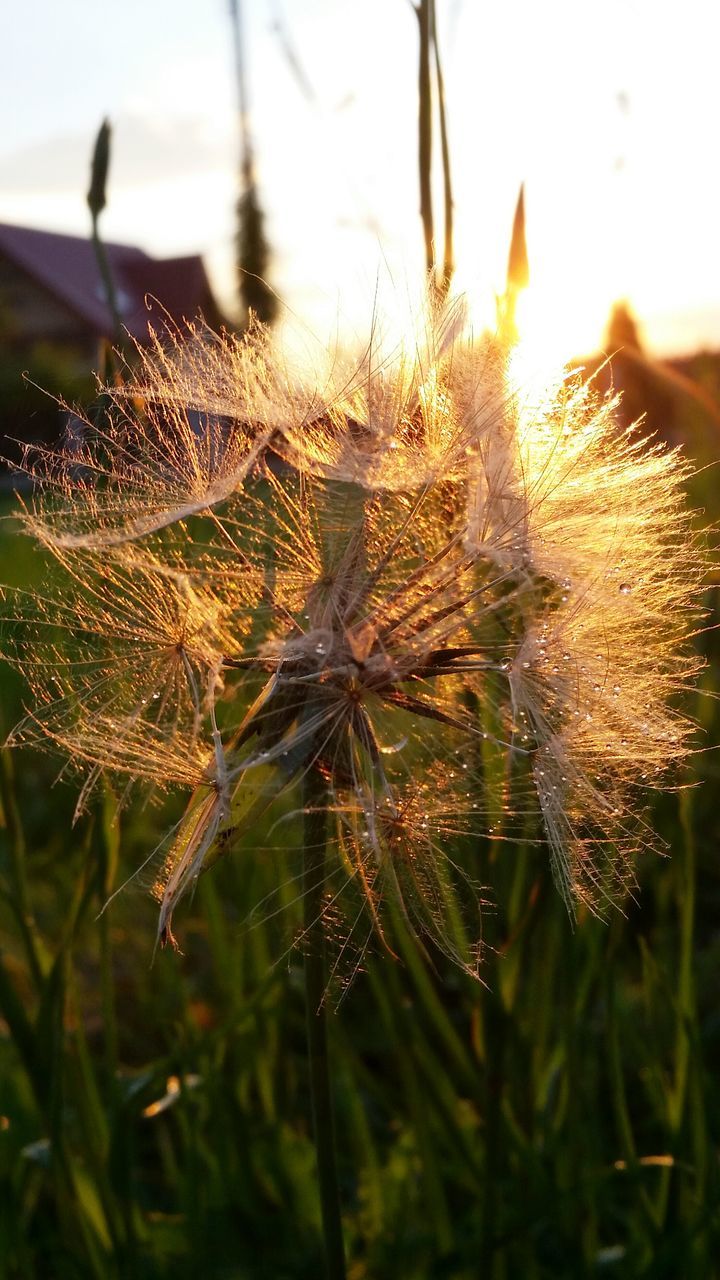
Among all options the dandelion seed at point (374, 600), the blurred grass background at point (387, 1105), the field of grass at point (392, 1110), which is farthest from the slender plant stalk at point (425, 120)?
the field of grass at point (392, 1110)

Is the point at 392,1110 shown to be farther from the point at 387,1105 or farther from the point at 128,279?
the point at 128,279

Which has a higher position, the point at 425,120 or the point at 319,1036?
the point at 425,120

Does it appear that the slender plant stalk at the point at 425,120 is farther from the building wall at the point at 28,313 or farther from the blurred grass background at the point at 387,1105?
the building wall at the point at 28,313

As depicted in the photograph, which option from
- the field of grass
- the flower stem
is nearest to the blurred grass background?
the field of grass

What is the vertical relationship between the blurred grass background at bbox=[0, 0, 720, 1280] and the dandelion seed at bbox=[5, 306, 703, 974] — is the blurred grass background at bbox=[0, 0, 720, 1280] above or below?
below

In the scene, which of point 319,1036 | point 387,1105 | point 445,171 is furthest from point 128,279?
point 319,1036

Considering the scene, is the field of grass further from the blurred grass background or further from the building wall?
the building wall

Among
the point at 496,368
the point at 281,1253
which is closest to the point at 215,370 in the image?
the point at 496,368
